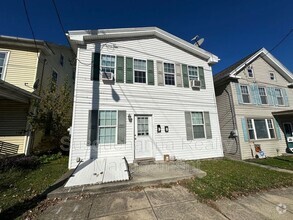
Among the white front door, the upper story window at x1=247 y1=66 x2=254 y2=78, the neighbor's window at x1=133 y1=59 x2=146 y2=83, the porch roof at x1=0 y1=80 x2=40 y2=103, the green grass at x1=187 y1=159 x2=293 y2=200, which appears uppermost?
the upper story window at x1=247 y1=66 x2=254 y2=78

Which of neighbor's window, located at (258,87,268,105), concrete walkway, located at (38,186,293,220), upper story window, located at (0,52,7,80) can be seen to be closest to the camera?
concrete walkway, located at (38,186,293,220)

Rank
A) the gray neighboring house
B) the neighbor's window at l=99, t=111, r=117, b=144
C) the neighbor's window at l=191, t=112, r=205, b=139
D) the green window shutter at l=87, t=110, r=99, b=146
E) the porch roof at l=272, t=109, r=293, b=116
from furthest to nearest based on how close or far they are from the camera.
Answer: the porch roof at l=272, t=109, r=293, b=116 < the gray neighboring house < the neighbor's window at l=191, t=112, r=205, b=139 < the neighbor's window at l=99, t=111, r=117, b=144 < the green window shutter at l=87, t=110, r=99, b=146

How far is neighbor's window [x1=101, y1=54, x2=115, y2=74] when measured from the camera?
24.3 ft

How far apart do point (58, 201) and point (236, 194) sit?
4.80 meters

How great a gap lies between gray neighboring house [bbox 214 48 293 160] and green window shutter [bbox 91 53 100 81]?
331 inches

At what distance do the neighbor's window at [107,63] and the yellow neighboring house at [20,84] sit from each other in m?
4.39

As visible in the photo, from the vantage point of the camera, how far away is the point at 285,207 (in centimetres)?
332

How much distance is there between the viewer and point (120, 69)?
7578 millimetres

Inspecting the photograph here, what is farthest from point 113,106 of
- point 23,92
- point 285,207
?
point 285,207

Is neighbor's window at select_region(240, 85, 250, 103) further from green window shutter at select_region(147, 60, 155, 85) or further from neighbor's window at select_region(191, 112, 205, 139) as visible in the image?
green window shutter at select_region(147, 60, 155, 85)

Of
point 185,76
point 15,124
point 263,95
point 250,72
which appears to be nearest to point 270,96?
point 263,95

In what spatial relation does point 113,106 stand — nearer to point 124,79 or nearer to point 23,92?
point 124,79

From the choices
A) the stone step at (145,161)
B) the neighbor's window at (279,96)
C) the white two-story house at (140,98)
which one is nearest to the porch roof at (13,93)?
the white two-story house at (140,98)

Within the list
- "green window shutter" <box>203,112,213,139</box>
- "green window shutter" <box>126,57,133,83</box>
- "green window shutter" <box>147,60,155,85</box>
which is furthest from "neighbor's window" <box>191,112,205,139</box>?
"green window shutter" <box>126,57,133,83</box>
